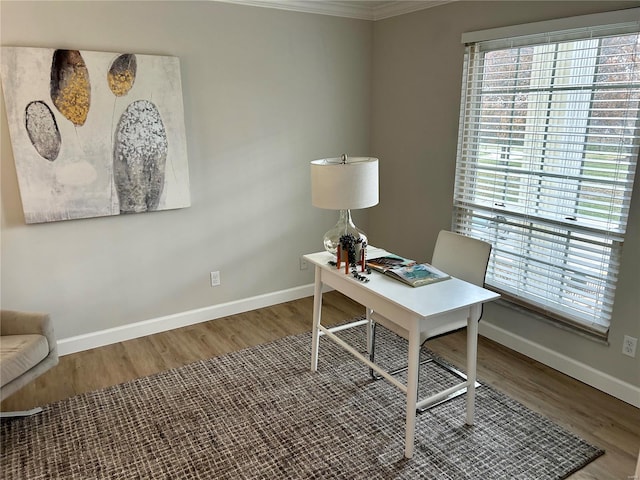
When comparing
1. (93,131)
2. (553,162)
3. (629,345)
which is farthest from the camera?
(93,131)

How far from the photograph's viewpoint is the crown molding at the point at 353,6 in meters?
3.43

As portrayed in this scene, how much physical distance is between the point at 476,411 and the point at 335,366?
3.01 ft

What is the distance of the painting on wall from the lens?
2725 mm

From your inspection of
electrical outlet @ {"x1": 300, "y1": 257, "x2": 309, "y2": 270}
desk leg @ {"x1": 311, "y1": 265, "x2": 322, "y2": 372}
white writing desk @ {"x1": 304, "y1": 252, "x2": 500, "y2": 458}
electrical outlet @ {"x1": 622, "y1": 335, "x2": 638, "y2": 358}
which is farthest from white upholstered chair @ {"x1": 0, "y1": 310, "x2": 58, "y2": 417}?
electrical outlet @ {"x1": 622, "y1": 335, "x2": 638, "y2": 358}

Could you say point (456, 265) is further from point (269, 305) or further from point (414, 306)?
point (269, 305)

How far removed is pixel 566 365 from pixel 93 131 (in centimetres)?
342

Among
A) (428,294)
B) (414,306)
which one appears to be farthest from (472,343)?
(414,306)

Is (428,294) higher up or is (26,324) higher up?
(428,294)

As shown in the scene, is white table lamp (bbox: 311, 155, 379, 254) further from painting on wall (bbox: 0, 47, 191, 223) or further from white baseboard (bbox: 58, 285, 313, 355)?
white baseboard (bbox: 58, 285, 313, 355)

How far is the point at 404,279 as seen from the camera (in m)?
2.35

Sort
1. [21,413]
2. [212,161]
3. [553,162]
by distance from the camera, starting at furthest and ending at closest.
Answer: [212,161] < [553,162] < [21,413]

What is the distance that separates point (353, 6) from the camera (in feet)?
12.4

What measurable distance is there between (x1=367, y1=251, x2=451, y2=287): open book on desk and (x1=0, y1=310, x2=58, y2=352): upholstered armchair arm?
185 cm

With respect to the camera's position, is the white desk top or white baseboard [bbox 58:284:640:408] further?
white baseboard [bbox 58:284:640:408]
